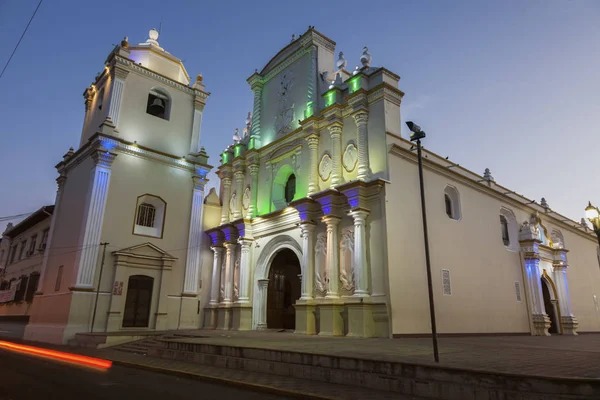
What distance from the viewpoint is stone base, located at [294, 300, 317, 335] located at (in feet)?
47.6

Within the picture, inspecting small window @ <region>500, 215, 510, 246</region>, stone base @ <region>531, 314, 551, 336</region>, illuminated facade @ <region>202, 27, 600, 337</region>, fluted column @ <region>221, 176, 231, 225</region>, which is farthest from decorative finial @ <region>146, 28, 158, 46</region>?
stone base @ <region>531, 314, 551, 336</region>

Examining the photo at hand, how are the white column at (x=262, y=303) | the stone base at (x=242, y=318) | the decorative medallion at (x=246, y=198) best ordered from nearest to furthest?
the white column at (x=262, y=303)
the stone base at (x=242, y=318)
the decorative medallion at (x=246, y=198)

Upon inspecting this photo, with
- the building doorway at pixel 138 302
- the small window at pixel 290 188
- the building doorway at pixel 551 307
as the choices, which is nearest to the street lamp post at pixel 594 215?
the small window at pixel 290 188

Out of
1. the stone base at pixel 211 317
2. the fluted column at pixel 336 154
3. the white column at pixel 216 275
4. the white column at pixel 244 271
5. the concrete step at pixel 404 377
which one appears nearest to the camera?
the concrete step at pixel 404 377

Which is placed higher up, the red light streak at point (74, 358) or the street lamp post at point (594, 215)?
the street lamp post at point (594, 215)

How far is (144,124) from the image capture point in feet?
64.7

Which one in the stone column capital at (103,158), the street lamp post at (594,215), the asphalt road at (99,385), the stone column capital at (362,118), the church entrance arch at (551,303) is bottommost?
the asphalt road at (99,385)

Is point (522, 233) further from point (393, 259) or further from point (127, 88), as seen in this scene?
point (127, 88)

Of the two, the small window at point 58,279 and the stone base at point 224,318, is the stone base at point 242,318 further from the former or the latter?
the small window at point 58,279

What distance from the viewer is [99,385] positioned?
6512 mm

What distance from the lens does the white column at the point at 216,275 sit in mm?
19688

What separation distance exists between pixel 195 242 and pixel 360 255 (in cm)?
980

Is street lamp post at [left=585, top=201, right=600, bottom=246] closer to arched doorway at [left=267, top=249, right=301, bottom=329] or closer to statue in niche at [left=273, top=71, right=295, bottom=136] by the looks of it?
arched doorway at [left=267, top=249, right=301, bottom=329]

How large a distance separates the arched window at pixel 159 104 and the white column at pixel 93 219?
12.3 feet
